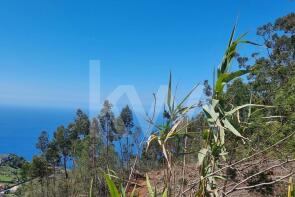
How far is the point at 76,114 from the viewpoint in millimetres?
34156

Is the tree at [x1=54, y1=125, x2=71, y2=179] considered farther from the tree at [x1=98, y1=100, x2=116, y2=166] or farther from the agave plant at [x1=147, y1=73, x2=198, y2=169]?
the agave plant at [x1=147, y1=73, x2=198, y2=169]

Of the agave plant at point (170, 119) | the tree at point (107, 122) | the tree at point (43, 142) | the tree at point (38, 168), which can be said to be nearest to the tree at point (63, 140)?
the tree at point (43, 142)

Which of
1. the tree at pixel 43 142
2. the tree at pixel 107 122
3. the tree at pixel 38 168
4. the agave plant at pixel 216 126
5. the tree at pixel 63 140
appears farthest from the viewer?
the tree at pixel 43 142

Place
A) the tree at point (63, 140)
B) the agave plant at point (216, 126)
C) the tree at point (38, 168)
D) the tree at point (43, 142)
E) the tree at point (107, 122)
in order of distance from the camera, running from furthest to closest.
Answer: the tree at point (43, 142), the tree at point (63, 140), the tree at point (38, 168), the tree at point (107, 122), the agave plant at point (216, 126)

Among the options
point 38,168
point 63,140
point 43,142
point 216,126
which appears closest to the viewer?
point 216,126

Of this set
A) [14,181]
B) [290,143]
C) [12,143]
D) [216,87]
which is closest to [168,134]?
[216,87]

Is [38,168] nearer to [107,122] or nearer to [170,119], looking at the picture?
[107,122]

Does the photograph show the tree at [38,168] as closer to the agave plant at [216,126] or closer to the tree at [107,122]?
the tree at [107,122]

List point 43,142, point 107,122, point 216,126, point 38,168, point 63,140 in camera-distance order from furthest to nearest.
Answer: point 43,142 < point 63,140 < point 38,168 < point 107,122 < point 216,126

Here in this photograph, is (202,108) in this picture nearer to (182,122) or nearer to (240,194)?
(182,122)

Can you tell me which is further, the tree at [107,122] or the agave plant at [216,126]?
the tree at [107,122]

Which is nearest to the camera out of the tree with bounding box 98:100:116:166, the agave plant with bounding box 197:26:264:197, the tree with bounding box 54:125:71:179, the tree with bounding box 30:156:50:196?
the agave plant with bounding box 197:26:264:197

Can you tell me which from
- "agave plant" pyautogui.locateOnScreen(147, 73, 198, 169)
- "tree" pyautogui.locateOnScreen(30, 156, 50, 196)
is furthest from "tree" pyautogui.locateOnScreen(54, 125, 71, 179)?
"agave plant" pyautogui.locateOnScreen(147, 73, 198, 169)

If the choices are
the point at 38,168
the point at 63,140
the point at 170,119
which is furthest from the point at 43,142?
the point at 170,119
